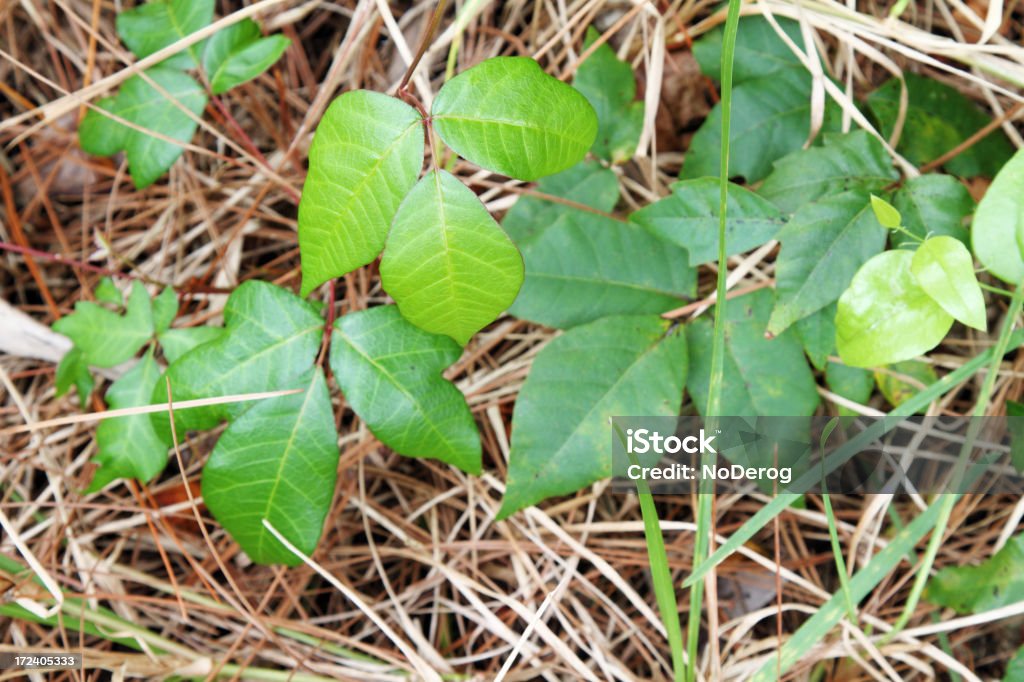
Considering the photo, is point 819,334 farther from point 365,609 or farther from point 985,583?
point 365,609

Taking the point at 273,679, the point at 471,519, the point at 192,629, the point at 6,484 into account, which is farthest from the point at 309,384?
the point at 6,484

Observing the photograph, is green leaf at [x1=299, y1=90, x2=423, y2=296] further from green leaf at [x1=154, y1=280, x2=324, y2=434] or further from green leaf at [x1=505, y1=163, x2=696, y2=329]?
green leaf at [x1=505, y1=163, x2=696, y2=329]

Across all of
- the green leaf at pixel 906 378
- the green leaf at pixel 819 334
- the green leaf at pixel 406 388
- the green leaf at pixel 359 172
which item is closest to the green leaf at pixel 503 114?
the green leaf at pixel 359 172

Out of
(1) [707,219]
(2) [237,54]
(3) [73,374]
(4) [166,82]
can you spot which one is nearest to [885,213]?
(1) [707,219]

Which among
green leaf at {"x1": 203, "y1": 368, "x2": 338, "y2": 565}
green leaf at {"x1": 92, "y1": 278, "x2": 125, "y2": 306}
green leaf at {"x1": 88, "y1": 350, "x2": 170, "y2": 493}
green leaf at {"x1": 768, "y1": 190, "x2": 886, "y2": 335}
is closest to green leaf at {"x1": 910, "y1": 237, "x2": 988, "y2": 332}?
green leaf at {"x1": 768, "y1": 190, "x2": 886, "y2": 335}

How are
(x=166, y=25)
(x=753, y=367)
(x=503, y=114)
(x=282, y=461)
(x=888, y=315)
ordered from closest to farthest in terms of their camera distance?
(x=503, y=114) < (x=888, y=315) < (x=282, y=461) < (x=753, y=367) < (x=166, y=25)

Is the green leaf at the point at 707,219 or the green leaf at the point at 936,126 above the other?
the green leaf at the point at 936,126

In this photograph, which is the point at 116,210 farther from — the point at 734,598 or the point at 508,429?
the point at 734,598

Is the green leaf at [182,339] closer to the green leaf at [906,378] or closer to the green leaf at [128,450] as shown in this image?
the green leaf at [128,450]
